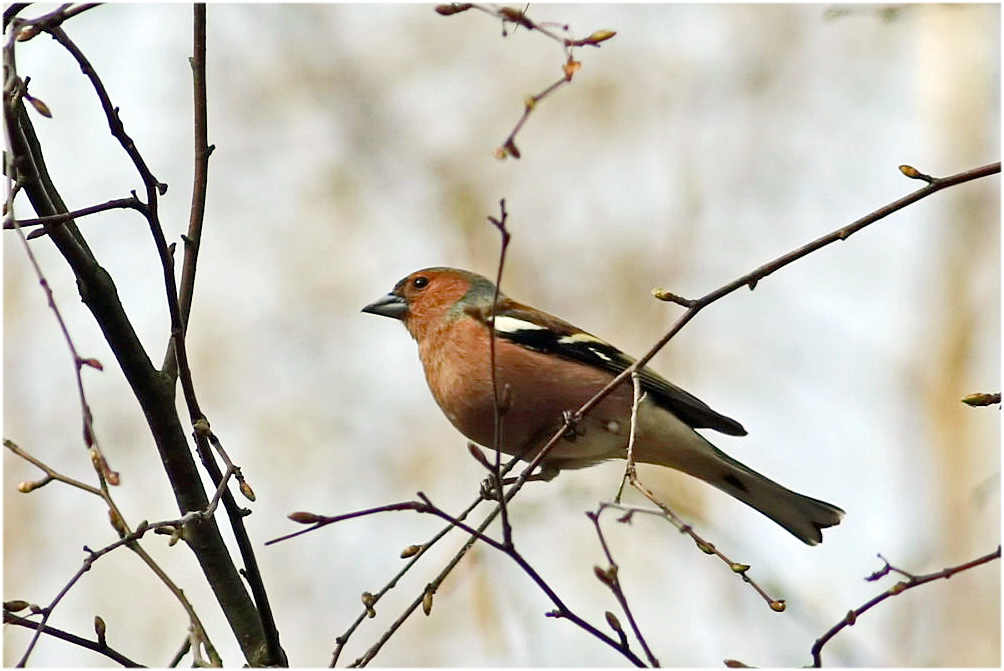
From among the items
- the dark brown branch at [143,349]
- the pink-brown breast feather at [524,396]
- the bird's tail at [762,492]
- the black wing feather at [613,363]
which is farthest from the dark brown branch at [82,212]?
the bird's tail at [762,492]

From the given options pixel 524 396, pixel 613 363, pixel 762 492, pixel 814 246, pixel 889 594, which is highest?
pixel 613 363

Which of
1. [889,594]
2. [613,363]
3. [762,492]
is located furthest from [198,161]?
[762,492]

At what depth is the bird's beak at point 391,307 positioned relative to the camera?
20.1 feet

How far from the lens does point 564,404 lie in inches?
203

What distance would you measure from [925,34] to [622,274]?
142 inches

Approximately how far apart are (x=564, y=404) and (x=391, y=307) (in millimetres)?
1405

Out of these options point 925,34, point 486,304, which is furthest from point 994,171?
point 925,34

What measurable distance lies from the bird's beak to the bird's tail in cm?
153

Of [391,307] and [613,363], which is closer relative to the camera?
[613,363]

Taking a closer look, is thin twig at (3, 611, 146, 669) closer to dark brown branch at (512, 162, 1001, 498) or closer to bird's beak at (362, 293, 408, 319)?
dark brown branch at (512, 162, 1001, 498)

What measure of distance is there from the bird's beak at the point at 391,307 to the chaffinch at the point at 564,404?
246 millimetres

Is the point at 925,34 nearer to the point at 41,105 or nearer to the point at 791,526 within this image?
the point at 791,526

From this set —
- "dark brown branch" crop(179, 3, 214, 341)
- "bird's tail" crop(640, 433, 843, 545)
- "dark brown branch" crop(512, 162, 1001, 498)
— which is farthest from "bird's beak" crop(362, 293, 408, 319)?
"dark brown branch" crop(512, 162, 1001, 498)

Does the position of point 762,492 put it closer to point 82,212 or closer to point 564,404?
point 564,404
